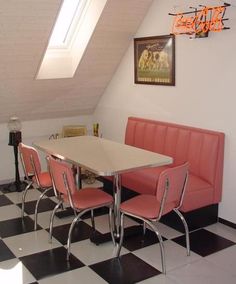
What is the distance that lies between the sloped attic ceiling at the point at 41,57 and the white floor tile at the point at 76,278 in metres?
2.16

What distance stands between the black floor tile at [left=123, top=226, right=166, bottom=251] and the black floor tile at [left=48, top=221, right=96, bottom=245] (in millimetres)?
351

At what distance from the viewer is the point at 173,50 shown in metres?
3.95

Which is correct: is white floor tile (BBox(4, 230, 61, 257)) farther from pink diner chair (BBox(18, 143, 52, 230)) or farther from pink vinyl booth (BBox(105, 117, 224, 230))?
pink vinyl booth (BBox(105, 117, 224, 230))

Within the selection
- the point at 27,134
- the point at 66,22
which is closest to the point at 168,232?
the point at 27,134

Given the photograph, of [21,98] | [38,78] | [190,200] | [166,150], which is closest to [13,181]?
[21,98]

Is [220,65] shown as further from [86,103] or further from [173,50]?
[86,103]

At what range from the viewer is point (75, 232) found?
348 cm

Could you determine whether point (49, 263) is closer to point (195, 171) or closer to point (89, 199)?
point (89, 199)

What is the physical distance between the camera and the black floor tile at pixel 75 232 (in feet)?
11.0

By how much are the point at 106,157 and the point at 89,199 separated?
0.36 m

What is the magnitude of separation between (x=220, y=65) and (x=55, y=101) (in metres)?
2.22

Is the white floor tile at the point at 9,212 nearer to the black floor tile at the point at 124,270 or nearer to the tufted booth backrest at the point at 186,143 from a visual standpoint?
the black floor tile at the point at 124,270

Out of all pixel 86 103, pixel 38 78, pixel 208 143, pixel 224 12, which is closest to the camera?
pixel 224 12

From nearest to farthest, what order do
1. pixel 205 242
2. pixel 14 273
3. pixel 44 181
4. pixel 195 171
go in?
pixel 14 273, pixel 205 242, pixel 44 181, pixel 195 171
